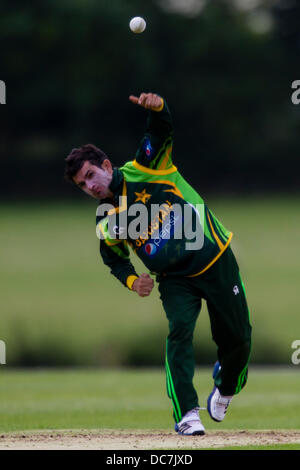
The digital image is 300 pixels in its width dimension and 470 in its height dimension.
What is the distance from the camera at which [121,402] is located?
1310 cm

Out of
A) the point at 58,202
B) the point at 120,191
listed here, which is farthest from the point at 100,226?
the point at 58,202

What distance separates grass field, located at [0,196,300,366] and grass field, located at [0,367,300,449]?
605cm

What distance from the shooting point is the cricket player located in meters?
7.73

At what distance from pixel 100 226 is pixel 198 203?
0.76 meters

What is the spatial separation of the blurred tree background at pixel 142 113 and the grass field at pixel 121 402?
902 inches

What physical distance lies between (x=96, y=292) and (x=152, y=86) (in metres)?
14.7

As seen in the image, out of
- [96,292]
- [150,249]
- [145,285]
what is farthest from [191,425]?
[96,292]

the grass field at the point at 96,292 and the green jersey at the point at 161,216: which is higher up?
the green jersey at the point at 161,216

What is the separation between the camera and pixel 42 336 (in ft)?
80.9

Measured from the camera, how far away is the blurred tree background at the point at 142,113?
45.5 meters

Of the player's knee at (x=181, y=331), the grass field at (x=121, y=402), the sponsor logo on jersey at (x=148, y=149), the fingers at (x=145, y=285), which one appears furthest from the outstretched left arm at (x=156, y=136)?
the grass field at (x=121, y=402)

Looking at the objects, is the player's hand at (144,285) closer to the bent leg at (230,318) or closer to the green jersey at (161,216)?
the green jersey at (161,216)

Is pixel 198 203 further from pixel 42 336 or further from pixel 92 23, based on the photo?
pixel 92 23

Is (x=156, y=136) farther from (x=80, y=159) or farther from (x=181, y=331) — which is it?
(x=181, y=331)
